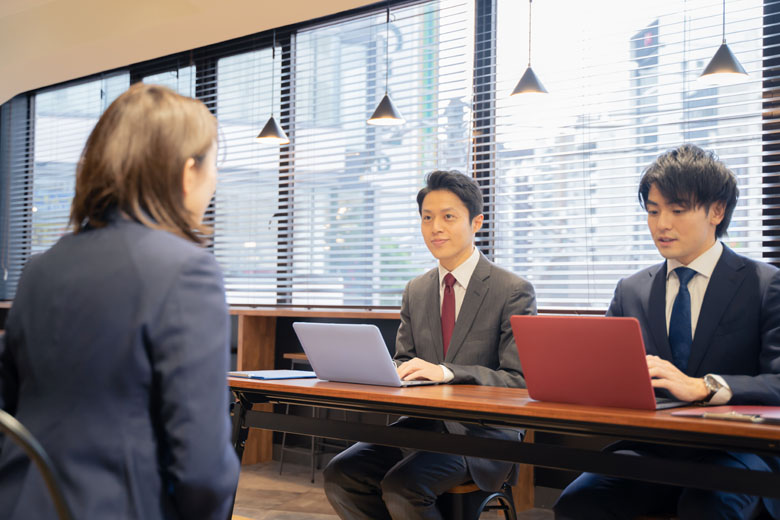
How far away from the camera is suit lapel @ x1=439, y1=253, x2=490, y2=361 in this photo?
2.43m

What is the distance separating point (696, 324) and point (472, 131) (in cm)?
258

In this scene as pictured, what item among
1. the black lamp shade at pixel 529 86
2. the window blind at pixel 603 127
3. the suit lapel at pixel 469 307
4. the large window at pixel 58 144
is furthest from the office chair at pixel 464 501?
the large window at pixel 58 144

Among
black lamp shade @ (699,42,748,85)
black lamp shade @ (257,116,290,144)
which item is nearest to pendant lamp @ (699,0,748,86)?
black lamp shade @ (699,42,748,85)

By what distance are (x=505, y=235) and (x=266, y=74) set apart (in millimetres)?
2353

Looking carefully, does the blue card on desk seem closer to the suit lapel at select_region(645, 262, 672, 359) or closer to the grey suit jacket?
the grey suit jacket

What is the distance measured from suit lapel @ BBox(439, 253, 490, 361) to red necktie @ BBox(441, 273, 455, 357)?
0.19 feet

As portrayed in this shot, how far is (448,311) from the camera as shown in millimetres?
2582

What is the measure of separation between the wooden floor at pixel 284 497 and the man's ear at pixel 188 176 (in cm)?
241

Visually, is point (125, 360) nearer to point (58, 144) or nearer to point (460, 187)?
point (460, 187)

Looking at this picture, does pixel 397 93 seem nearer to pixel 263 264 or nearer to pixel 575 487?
pixel 263 264

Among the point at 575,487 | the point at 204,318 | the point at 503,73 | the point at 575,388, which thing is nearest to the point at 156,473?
the point at 204,318

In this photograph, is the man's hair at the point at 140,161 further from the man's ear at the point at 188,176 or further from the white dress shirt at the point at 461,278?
the white dress shirt at the point at 461,278

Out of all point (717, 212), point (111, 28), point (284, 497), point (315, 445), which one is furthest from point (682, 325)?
point (111, 28)

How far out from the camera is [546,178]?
409 cm
